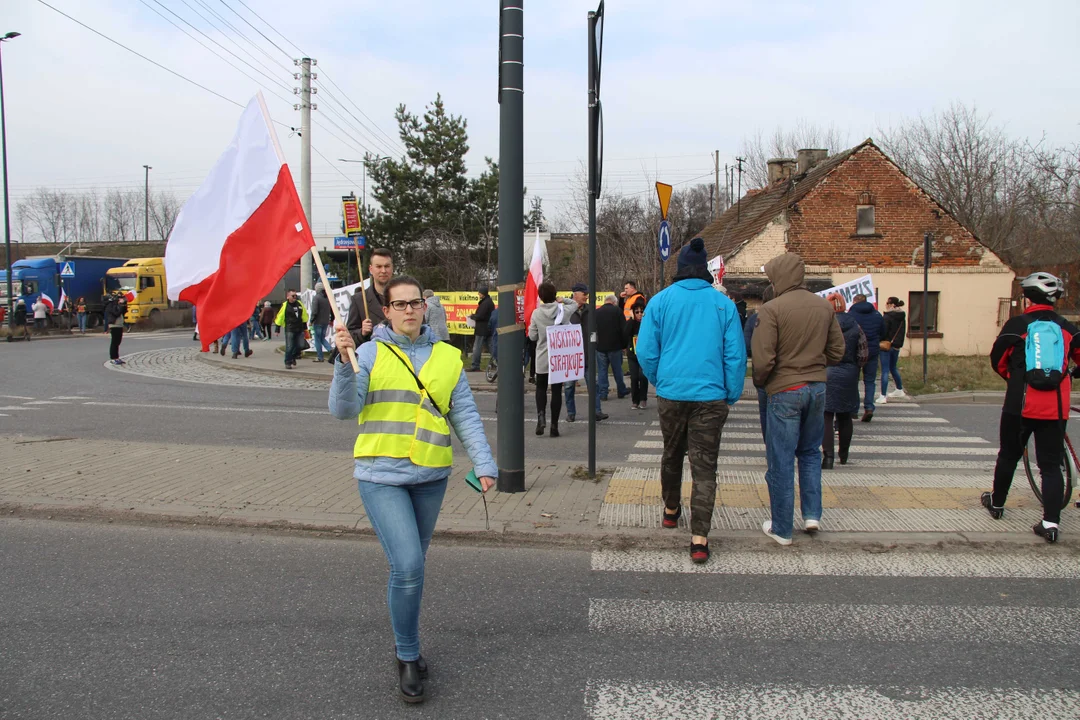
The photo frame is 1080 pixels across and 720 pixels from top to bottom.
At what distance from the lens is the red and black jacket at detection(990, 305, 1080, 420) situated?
534 cm

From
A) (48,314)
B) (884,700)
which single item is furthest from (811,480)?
(48,314)

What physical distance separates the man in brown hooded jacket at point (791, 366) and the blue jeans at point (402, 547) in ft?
8.79

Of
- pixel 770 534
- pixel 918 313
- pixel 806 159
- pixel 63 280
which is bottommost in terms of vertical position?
pixel 770 534

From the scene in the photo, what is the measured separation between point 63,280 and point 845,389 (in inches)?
1629

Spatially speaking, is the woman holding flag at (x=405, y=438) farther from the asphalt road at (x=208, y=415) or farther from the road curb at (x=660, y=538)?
the asphalt road at (x=208, y=415)

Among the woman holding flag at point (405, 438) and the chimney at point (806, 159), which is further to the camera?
the chimney at point (806, 159)

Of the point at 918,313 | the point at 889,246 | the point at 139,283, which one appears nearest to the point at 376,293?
the point at 889,246

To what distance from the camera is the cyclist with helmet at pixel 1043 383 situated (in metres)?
5.33

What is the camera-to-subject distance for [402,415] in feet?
11.2

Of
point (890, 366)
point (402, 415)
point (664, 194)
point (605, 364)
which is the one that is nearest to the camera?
point (402, 415)

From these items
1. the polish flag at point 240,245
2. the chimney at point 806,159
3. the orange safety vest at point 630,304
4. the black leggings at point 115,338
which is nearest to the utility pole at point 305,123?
the black leggings at point 115,338

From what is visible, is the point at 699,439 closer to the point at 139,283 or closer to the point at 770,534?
the point at 770,534

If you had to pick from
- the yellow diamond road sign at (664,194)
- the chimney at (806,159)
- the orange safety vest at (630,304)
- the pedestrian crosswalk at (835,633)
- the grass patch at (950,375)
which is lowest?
the pedestrian crosswalk at (835,633)

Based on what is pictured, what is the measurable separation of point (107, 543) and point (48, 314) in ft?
118
